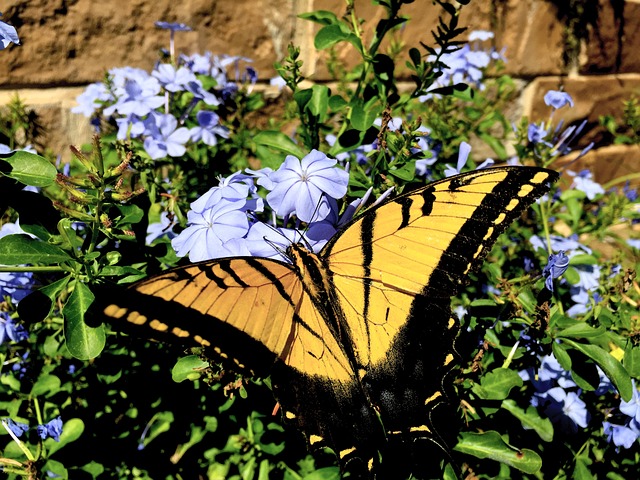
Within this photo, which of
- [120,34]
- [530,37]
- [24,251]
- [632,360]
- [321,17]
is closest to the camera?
[24,251]

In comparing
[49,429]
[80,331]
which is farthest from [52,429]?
[80,331]

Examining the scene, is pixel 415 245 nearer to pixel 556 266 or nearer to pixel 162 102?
pixel 556 266

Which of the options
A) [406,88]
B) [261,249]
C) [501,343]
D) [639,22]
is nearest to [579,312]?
[501,343]

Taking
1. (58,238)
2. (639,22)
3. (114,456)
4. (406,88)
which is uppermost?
(639,22)

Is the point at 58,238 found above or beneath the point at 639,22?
beneath

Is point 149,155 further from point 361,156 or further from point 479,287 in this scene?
point 479,287

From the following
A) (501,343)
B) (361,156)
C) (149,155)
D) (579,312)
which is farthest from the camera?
(361,156)
